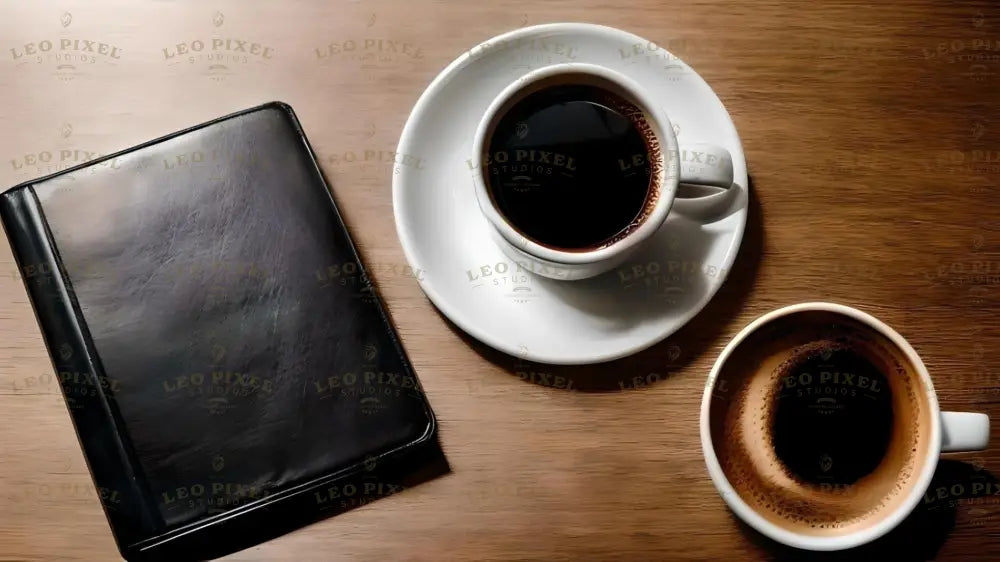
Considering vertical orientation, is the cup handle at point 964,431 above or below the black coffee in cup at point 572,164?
below

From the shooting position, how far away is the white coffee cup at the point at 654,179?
562 mm

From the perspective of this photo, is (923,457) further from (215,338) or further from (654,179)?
(215,338)

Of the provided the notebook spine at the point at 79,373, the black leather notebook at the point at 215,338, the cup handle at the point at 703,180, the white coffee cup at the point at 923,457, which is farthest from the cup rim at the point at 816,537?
the notebook spine at the point at 79,373

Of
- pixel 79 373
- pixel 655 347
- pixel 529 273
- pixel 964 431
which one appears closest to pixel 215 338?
pixel 79 373

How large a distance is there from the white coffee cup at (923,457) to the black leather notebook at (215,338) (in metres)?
0.23

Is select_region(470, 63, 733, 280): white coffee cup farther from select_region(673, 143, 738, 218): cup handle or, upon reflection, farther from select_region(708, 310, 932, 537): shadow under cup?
select_region(708, 310, 932, 537): shadow under cup

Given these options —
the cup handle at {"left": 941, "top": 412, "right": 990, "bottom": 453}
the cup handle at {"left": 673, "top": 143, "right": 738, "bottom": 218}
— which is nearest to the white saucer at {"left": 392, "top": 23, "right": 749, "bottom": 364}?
the cup handle at {"left": 673, "top": 143, "right": 738, "bottom": 218}

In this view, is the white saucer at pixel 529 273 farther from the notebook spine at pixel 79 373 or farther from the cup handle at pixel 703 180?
the notebook spine at pixel 79 373

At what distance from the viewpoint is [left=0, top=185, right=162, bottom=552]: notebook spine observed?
1.95ft

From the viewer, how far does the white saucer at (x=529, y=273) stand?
2.02ft

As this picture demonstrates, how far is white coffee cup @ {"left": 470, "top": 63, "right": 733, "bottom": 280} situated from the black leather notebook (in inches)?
5.4

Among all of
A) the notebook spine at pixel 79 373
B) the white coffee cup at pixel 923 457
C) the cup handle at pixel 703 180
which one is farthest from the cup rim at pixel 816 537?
the notebook spine at pixel 79 373

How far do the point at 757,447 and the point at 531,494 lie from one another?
0.60ft

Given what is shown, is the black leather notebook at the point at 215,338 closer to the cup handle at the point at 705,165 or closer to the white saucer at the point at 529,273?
the white saucer at the point at 529,273
